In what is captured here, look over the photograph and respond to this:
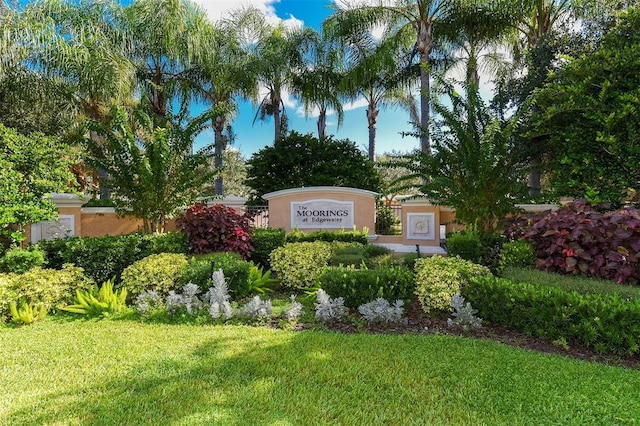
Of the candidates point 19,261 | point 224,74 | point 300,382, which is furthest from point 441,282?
point 224,74

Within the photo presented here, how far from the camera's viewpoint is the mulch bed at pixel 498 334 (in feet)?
11.5

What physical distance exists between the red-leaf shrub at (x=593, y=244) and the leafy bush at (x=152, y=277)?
5374mm

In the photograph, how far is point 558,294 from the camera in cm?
375

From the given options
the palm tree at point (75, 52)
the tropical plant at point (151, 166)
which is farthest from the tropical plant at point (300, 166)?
the tropical plant at point (151, 166)

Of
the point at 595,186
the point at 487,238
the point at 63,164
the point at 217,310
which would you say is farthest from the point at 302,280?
the point at 595,186

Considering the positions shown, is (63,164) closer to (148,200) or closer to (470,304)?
(148,200)

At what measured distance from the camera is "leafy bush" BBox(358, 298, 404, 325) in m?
4.40

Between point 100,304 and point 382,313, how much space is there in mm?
3858

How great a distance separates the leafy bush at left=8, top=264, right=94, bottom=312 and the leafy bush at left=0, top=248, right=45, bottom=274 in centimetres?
21

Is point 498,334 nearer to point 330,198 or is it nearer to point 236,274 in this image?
point 236,274

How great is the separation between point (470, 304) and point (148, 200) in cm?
659

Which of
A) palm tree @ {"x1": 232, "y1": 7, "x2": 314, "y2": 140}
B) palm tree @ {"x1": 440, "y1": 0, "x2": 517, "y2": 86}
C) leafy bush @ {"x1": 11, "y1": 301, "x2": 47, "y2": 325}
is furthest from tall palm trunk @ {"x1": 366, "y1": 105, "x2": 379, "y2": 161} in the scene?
leafy bush @ {"x1": 11, "y1": 301, "x2": 47, "y2": 325}

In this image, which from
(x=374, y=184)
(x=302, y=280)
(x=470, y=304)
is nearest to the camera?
(x=470, y=304)

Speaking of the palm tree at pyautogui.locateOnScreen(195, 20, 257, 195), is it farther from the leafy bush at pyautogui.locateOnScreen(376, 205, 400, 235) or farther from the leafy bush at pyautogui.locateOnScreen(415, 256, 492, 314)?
the leafy bush at pyautogui.locateOnScreen(415, 256, 492, 314)
